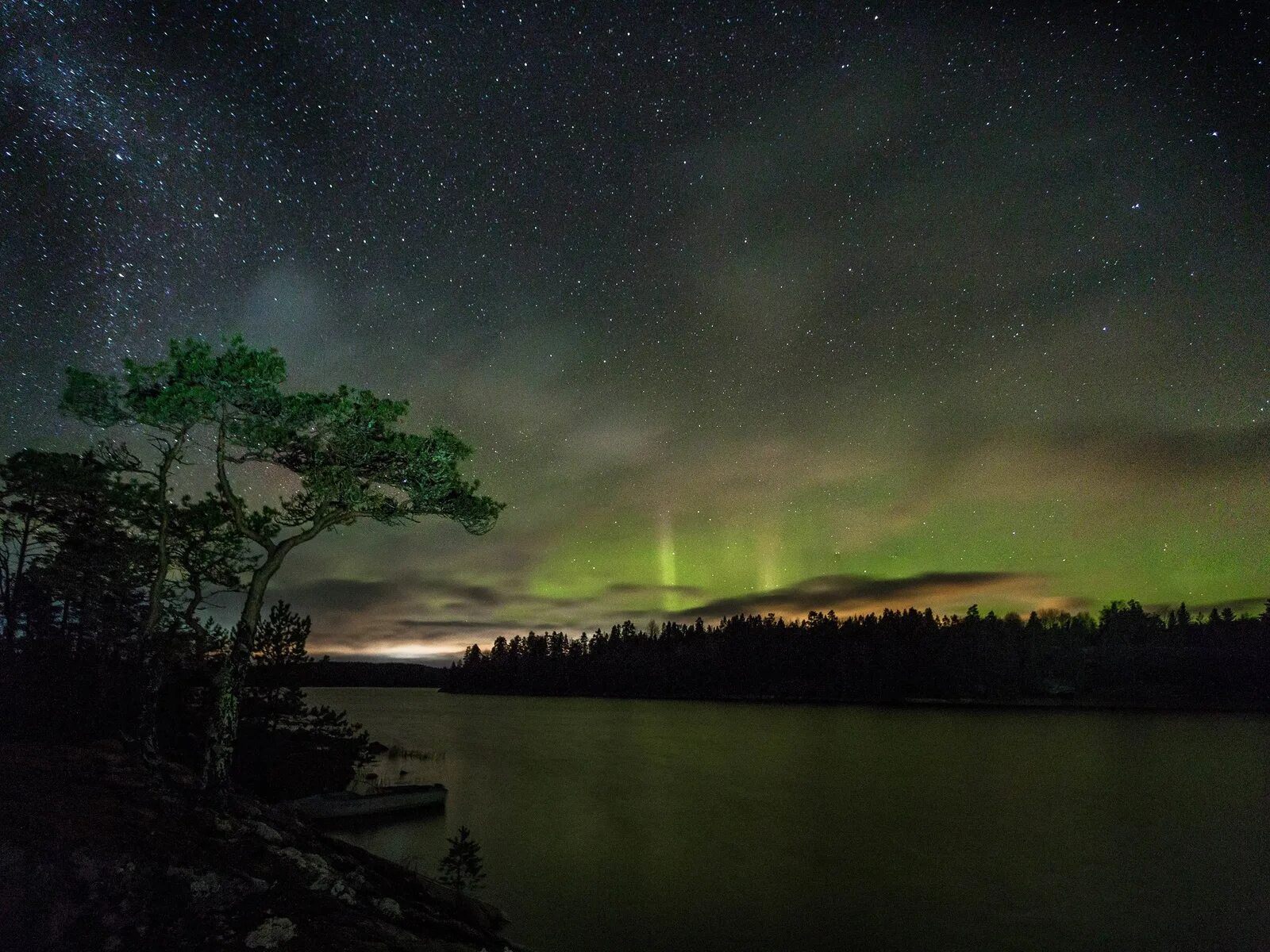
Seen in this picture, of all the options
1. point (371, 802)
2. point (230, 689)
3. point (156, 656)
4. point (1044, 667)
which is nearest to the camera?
point (230, 689)

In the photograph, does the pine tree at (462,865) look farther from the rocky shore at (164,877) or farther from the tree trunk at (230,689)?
the tree trunk at (230,689)

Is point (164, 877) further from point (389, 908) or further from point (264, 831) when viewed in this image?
point (389, 908)

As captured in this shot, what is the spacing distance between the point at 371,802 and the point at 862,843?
26.1 metres

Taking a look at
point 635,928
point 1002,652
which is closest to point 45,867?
point 635,928

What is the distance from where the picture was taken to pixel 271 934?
32.1 ft

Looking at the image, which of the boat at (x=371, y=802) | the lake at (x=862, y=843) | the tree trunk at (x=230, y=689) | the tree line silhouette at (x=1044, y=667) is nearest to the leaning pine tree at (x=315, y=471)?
the tree trunk at (x=230, y=689)

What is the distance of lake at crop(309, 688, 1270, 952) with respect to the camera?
24.1 metres

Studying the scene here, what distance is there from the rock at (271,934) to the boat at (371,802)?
22895 millimetres

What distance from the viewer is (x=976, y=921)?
24.8 meters

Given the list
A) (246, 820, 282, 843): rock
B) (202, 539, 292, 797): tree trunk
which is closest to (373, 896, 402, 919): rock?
(246, 820, 282, 843): rock

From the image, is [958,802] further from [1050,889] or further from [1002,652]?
[1002,652]

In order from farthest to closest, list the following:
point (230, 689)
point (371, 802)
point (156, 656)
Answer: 1. point (371, 802)
2. point (156, 656)
3. point (230, 689)

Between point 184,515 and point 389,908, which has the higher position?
point 184,515

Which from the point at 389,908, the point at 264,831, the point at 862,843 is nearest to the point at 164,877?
the point at 264,831
